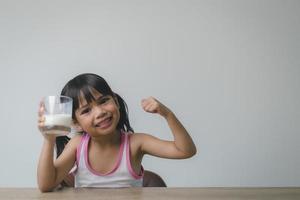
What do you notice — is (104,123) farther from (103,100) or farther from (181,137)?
(181,137)

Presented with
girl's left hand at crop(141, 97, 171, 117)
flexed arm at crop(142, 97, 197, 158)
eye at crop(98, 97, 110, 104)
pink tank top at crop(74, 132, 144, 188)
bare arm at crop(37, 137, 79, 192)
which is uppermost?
girl's left hand at crop(141, 97, 171, 117)

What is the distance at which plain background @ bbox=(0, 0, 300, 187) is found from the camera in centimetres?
216

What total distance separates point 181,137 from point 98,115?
27 centimetres

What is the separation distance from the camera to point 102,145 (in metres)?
1.46

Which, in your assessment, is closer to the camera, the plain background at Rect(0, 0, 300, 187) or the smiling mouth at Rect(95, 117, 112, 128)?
the smiling mouth at Rect(95, 117, 112, 128)

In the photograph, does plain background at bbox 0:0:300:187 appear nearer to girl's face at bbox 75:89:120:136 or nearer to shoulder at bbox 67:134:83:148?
shoulder at bbox 67:134:83:148

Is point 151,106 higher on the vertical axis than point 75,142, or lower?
higher

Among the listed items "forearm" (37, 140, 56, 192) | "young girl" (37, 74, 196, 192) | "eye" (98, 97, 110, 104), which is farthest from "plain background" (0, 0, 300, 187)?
"forearm" (37, 140, 56, 192)

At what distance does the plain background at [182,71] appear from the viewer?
2164 millimetres

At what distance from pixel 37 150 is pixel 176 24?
0.99 metres

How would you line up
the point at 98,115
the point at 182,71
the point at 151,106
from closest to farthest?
1. the point at 151,106
2. the point at 98,115
3. the point at 182,71

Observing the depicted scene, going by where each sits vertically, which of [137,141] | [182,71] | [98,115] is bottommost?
[137,141]

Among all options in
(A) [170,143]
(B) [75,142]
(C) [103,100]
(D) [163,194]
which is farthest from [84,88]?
(D) [163,194]

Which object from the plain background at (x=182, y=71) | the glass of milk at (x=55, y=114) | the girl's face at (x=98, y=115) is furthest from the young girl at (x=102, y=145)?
the plain background at (x=182, y=71)
